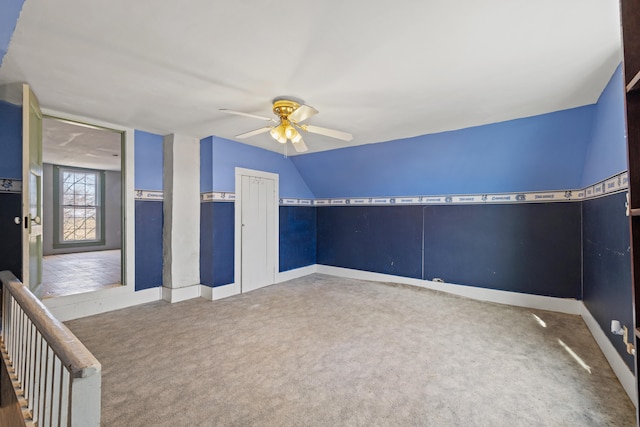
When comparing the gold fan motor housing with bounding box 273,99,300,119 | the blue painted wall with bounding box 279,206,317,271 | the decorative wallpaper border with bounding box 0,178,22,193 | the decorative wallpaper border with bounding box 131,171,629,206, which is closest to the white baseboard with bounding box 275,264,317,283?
the blue painted wall with bounding box 279,206,317,271

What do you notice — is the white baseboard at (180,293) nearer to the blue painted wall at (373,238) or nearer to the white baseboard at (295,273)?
the white baseboard at (295,273)

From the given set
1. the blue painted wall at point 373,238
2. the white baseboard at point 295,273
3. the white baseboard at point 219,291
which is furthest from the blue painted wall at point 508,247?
the white baseboard at point 219,291

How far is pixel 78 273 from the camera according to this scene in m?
4.71

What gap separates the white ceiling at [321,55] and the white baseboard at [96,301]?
2025mm

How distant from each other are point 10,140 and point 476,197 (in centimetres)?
534

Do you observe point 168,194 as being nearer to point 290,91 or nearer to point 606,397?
point 290,91

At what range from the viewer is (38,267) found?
273cm

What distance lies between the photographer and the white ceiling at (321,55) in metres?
1.49

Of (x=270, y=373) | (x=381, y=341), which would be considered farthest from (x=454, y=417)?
(x=270, y=373)

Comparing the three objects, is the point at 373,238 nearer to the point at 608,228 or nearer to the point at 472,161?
the point at 472,161

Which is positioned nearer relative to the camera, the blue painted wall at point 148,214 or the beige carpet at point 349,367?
the beige carpet at point 349,367

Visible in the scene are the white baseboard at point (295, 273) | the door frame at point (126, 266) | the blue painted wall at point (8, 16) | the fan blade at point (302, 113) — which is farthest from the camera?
the white baseboard at point (295, 273)

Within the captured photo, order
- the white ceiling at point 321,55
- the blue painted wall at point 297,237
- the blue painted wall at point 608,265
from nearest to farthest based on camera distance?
the white ceiling at point 321,55 < the blue painted wall at point 608,265 < the blue painted wall at point 297,237

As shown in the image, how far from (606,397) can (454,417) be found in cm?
109
